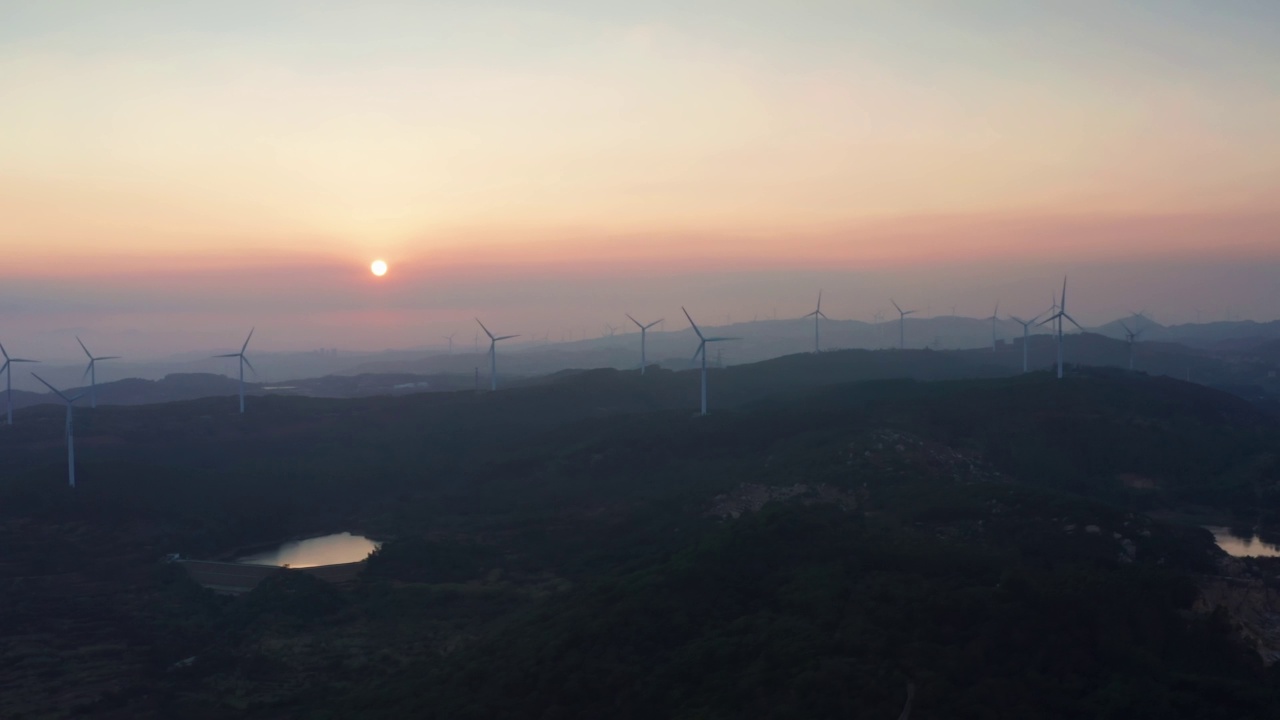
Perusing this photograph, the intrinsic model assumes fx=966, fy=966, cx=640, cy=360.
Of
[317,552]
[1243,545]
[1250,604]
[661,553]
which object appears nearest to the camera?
[1250,604]

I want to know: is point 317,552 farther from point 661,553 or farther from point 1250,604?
point 1250,604

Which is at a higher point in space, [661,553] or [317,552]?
[661,553]

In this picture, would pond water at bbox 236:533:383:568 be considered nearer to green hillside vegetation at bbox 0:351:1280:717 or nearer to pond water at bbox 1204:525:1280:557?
green hillside vegetation at bbox 0:351:1280:717

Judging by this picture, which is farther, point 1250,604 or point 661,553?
point 661,553

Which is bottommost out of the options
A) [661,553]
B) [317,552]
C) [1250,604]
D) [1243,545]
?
[317,552]

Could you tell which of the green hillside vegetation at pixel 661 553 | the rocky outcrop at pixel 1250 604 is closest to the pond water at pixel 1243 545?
the green hillside vegetation at pixel 661 553

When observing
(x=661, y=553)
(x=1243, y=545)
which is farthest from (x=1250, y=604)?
(x=1243, y=545)

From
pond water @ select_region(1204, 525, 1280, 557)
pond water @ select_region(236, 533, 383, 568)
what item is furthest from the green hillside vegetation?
pond water @ select_region(1204, 525, 1280, 557)
